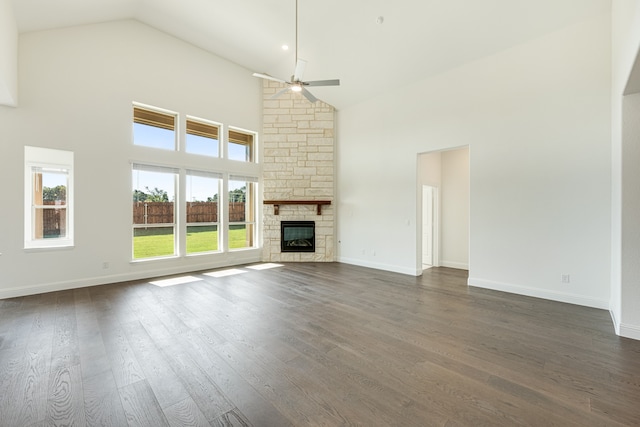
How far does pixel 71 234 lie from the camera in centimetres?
465

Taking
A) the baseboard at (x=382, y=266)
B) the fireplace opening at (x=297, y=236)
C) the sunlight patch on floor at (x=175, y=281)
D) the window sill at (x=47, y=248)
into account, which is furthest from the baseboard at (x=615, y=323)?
the window sill at (x=47, y=248)

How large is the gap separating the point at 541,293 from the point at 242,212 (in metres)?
6.14

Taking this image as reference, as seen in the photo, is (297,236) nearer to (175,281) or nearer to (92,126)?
(175,281)

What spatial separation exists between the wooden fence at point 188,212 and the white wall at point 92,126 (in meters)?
0.28

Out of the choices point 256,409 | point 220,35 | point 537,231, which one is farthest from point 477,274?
point 220,35

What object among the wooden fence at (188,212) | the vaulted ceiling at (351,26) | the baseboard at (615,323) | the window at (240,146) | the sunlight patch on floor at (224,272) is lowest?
the sunlight patch on floor at (224,272)

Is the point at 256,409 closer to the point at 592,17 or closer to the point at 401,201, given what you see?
the point at 401,201

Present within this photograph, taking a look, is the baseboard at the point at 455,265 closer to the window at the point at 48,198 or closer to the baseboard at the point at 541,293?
the baseboard at the point at 541,293

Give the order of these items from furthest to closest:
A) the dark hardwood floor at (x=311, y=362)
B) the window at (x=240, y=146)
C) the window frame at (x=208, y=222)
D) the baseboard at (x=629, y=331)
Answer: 1. the window at (x=240, y=146)
2. the window frame at (x=208, y=222)
3. the baseboard at (x=629, y=331)
4. the dark hardwood floor at (x=311, y=362)

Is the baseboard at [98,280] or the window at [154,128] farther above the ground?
the window at [154,128]

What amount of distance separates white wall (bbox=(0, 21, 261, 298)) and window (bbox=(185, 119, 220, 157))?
0.29m

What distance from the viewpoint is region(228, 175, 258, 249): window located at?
6.73 meters

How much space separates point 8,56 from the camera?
11.7ft

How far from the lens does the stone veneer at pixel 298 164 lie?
7.08 metres
